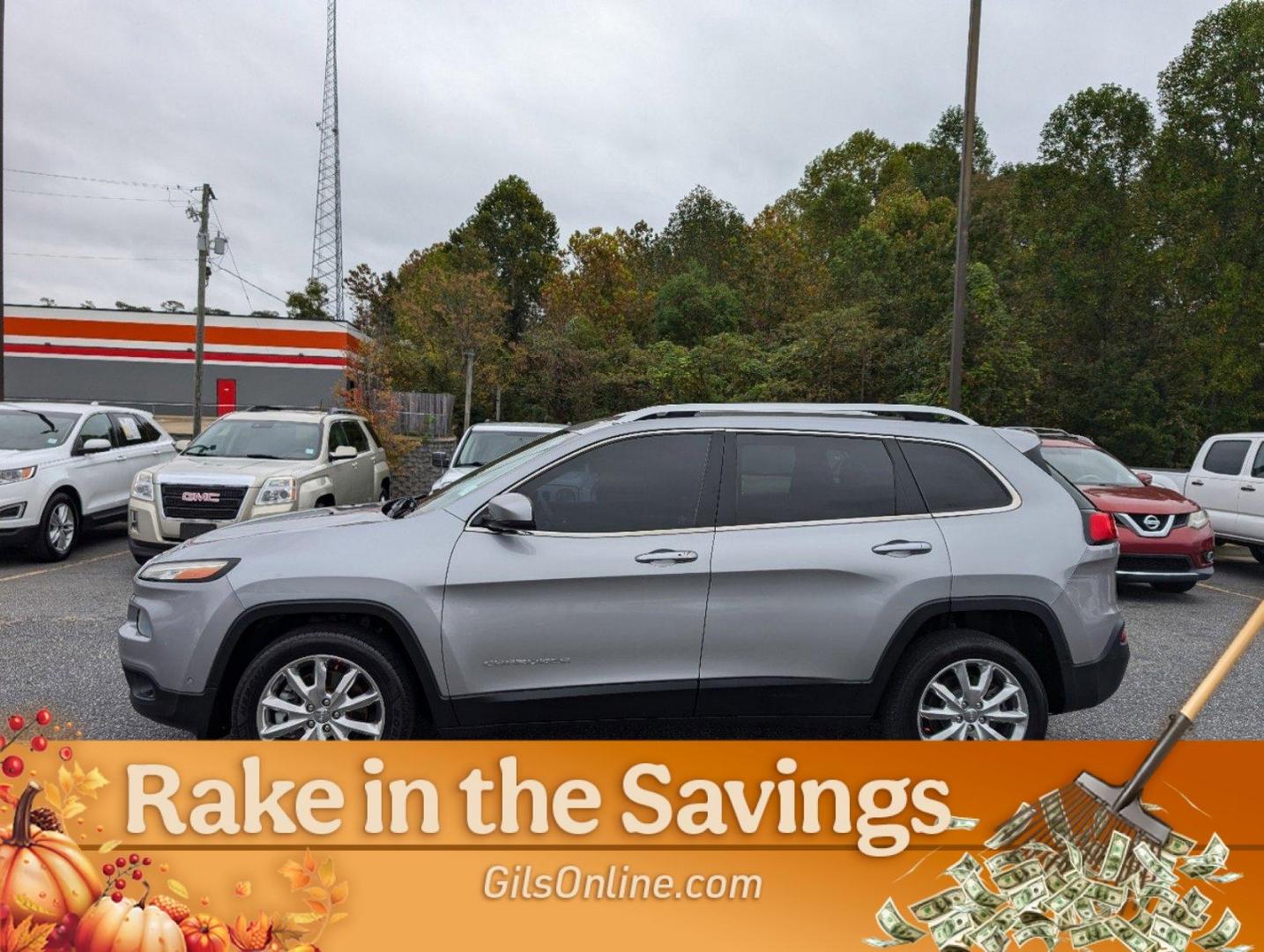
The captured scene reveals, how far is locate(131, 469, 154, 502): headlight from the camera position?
8.52m

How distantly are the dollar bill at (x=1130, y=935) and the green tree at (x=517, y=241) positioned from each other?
4462 centimetres

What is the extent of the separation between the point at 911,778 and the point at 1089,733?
6.95ft

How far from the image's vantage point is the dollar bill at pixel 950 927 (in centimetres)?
269

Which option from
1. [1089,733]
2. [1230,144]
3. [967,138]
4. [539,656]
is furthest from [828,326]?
[539,656]

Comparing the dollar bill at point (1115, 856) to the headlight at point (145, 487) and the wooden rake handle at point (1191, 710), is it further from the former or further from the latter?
the headlight at point (145, 487)

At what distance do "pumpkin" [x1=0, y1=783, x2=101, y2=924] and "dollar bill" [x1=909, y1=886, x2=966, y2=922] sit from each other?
2436mm

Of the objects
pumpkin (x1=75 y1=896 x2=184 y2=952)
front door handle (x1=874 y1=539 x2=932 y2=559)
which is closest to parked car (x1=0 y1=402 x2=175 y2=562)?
pumpkin (x1=75 y1=896 x2=184 y2=952)

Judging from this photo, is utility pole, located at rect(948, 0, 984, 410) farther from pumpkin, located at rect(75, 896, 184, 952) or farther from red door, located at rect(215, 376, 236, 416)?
red door, located at rect(215, 376, 236, 416)

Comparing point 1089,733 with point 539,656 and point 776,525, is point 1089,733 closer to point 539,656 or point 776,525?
point 776,525

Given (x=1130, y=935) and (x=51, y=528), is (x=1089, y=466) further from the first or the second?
(x=51, y=528)

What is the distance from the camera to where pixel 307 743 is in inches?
136

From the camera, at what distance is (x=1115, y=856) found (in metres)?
2.77

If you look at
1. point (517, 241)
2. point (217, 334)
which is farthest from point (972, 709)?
point (517, 241)

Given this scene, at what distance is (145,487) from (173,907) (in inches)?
270
